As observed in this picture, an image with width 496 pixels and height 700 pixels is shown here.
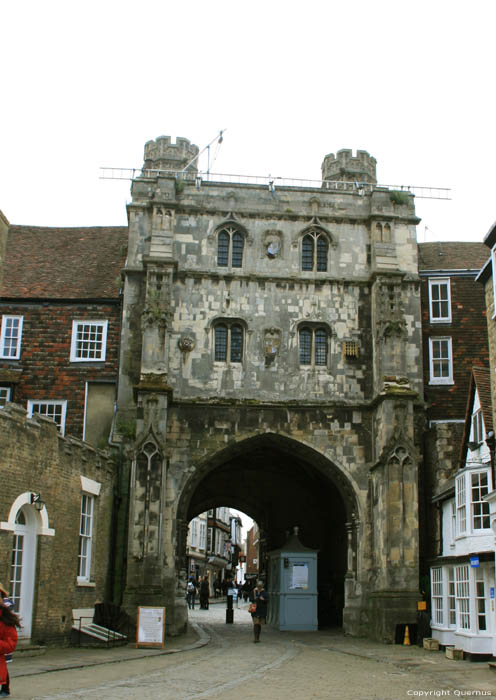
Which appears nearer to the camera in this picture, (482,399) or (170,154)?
(482,399)

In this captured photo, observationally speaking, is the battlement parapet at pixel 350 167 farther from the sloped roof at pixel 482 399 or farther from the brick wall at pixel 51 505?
the brick wall at pixel 51 505

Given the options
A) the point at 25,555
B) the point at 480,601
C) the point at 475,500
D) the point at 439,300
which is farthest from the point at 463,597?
the point at 439,300

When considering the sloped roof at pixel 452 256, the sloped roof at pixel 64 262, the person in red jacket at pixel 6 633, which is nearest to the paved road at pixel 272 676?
the person in red jacket at pixel 6 633

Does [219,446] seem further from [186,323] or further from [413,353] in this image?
[413,353]

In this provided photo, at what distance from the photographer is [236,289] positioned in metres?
28.6

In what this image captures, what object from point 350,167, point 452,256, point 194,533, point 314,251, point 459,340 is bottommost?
point 194,533

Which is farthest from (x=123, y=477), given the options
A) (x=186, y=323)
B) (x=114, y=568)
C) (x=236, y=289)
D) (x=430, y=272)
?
(x=430, y=272)

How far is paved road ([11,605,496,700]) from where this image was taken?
12.3 meters

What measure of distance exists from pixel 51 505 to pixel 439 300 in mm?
17524

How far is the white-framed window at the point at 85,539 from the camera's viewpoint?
21.8m

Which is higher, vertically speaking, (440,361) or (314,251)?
(314,251)

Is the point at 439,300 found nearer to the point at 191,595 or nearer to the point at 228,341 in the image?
the point at 228,341

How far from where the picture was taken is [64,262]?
106 ft

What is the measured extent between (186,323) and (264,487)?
9981mm
